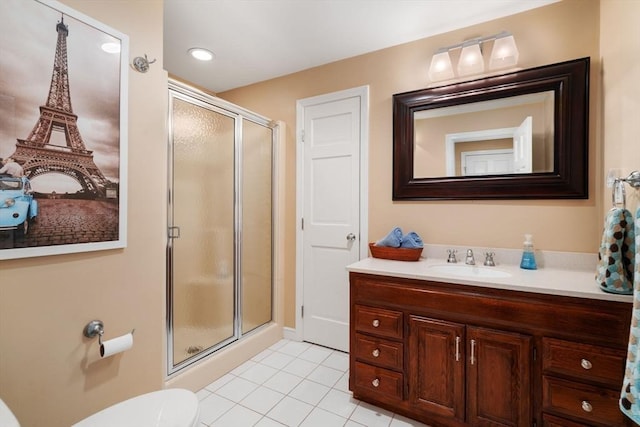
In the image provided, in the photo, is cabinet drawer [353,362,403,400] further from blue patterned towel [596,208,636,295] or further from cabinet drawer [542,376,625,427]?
blue patterned towel [596,208,636,295]

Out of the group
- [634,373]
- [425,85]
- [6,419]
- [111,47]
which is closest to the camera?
[6,419]

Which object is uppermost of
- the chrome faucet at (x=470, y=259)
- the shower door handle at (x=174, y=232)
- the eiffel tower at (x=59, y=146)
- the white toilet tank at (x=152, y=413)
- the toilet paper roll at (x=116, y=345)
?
the eiffel tower at (x=59, y=146)

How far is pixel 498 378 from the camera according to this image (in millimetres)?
1386

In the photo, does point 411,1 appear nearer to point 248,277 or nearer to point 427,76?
point 427,76

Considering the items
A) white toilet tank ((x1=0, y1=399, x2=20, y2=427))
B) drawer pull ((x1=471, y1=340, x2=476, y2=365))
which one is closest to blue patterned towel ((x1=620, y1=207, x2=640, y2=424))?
drawer pull ((x1=471, y1=340, x2=476, y2=365))

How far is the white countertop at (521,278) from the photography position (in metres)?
1.26

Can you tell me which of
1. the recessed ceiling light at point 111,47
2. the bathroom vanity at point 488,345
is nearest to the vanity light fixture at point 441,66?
the bathroom vanity at point 488,345

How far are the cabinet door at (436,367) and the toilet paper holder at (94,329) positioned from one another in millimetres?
1564

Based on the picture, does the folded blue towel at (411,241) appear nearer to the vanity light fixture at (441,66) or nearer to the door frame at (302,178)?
the door frame at (302,178)

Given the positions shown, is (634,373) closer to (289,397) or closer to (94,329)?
(289,397)

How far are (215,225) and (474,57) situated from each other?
214 centimetres

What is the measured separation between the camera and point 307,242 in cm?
255

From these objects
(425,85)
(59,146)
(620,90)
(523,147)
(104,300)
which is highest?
(425,85)

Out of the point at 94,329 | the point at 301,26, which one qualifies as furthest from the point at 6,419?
the point at 301,26
